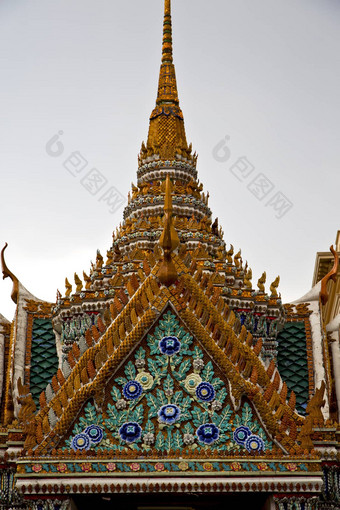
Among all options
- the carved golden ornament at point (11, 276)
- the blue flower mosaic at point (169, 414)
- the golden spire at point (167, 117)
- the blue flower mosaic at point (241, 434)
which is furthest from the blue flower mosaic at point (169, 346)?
the golden spire at point (167, 117)

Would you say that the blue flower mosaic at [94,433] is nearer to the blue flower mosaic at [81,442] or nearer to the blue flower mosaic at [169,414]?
the blue flower mosaic at [81,442]

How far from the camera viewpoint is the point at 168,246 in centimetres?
1351

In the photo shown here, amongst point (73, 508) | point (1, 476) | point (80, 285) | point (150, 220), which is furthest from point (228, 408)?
point (150, 220)

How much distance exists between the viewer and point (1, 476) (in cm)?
1455

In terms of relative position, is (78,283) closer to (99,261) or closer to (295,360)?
(99,261)

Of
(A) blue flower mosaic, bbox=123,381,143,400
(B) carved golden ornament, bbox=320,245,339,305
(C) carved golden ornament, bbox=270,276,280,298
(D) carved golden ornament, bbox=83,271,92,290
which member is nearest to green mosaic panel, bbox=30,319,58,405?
(D) carved golden ornament, bbox=83,271,92,290

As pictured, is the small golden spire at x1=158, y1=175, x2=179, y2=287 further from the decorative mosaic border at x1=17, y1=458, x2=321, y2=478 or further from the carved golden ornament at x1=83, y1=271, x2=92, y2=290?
the carved golden ornament at x1=83, y1=271, x2=92, y2=290

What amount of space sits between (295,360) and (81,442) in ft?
21.9

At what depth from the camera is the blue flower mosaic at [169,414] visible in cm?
1281

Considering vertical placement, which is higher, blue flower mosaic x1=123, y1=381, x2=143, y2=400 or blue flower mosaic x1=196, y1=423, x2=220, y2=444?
blue flower mosaic x1=123, y1=381, x2=143, y2=400

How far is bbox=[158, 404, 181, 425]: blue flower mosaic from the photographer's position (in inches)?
504

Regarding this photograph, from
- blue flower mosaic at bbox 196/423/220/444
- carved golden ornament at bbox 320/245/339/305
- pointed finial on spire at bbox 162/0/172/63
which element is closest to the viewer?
blue flower mosaic at bbox 196/423/220/444

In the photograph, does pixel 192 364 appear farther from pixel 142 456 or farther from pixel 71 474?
pixel 71 474

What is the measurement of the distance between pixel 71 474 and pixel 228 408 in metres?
2.48
